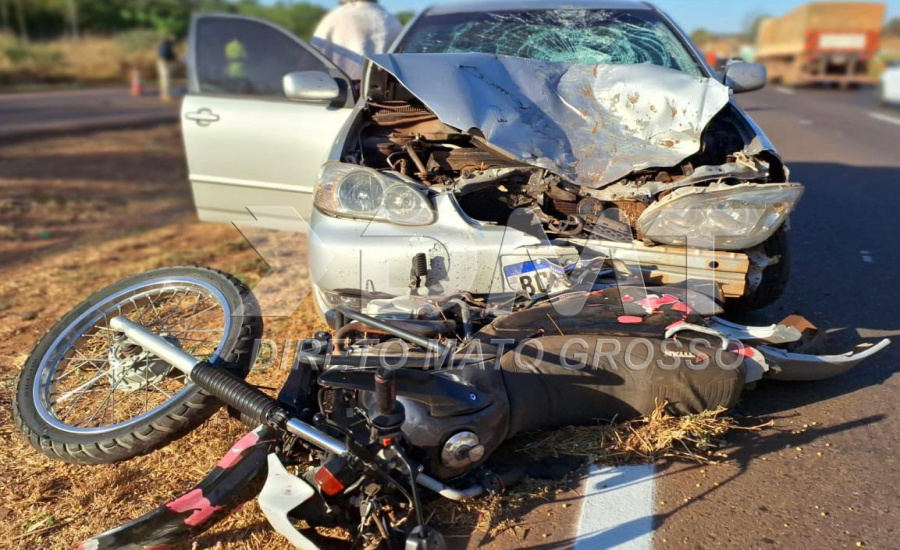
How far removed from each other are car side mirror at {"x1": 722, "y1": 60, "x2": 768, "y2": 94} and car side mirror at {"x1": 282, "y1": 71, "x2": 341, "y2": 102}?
2.34m

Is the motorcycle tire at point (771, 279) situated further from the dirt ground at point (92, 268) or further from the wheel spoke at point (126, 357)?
the wheel spoke at point (126, 357)

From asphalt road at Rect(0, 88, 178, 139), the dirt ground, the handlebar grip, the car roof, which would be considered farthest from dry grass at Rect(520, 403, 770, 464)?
asphalt road at Rect(0, 88, 178, 139)

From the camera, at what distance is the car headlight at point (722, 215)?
2.97 metres

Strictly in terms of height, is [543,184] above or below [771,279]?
above

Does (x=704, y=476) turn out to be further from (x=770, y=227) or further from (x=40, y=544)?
(x=40, y=544)

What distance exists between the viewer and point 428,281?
9.97 ft

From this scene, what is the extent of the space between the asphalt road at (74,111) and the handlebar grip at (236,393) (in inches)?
446

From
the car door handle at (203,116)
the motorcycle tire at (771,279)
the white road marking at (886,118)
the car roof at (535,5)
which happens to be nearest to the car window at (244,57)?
the car door handle at (203,116)

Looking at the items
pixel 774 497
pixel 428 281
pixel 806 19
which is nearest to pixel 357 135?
pixel 428 281

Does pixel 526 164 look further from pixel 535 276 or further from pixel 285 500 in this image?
pixel 285 500

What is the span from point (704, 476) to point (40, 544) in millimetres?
2301

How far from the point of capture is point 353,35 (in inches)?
227

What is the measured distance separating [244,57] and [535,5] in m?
2.20

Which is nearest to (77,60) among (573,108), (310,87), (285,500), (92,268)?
(92,268)
